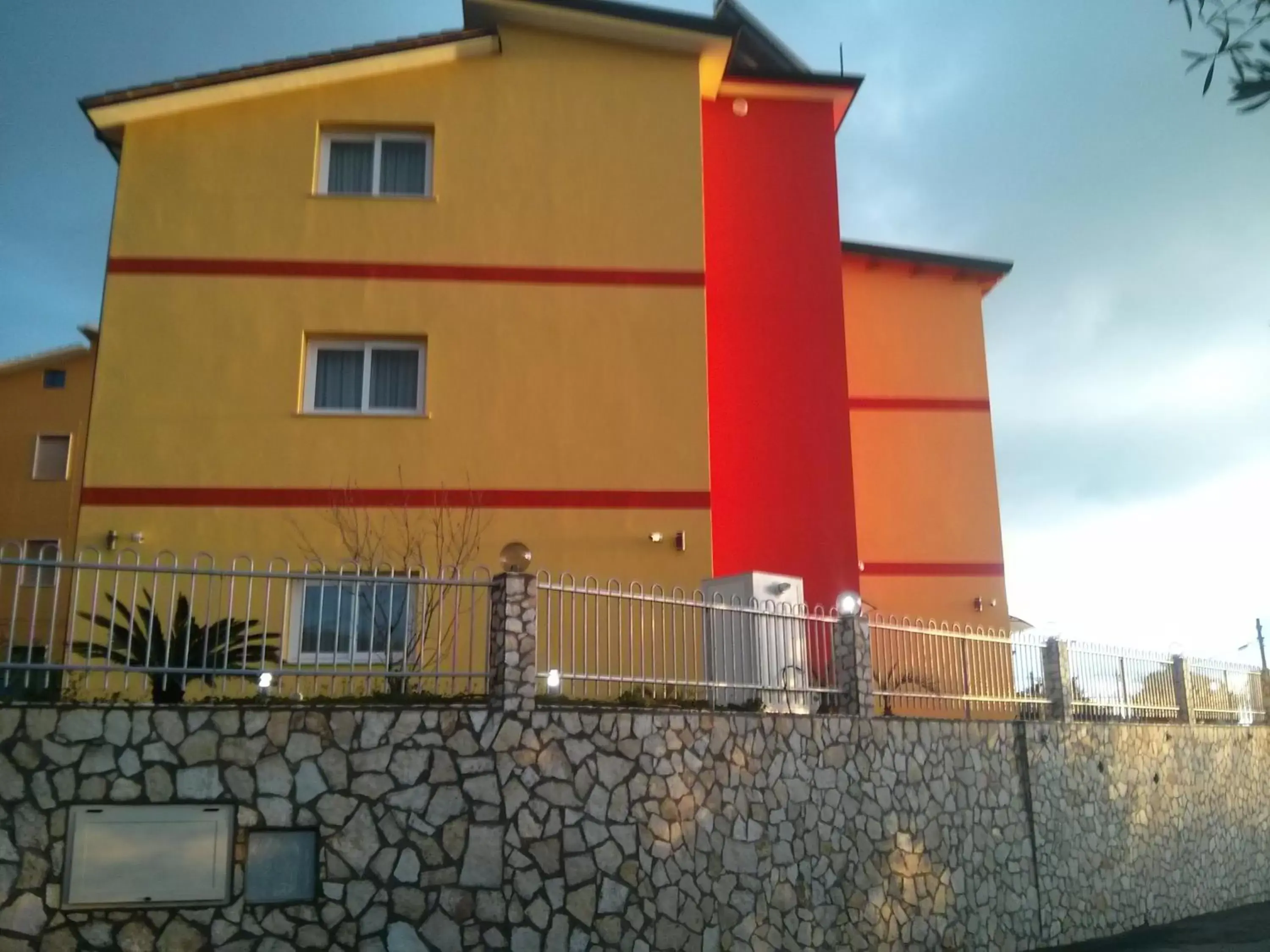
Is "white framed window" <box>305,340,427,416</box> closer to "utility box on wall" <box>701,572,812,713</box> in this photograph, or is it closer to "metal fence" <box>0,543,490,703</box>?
"metal fence" <box>0,543,490,703</box>

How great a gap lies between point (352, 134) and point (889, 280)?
8.72 m

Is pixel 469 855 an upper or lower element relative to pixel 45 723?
lower

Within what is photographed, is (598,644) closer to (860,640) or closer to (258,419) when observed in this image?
(860,640)

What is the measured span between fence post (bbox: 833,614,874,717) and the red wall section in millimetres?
3053

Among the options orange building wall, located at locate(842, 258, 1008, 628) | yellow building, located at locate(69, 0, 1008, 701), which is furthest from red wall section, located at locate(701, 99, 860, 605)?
orange building wall, located at locate(842, 258, 1008, 628)

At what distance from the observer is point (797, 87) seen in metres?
15.2

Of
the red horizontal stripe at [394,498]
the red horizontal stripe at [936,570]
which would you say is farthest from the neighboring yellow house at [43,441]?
the red horizontal stripe at [936,570]

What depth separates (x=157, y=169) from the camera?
13375mm

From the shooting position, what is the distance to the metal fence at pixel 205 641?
24.5ft

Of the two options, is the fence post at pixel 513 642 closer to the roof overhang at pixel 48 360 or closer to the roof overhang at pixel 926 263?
the roof overhang at pixel 926 263

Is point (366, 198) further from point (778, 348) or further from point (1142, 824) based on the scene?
point (1142, 824)

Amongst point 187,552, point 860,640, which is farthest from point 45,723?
point 860,640

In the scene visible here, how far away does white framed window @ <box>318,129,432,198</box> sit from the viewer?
13844mm

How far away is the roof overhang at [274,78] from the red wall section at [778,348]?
11.7 feet
